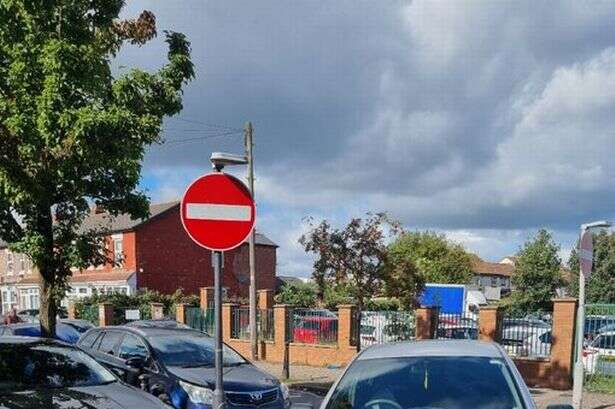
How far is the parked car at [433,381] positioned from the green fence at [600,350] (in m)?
9.77

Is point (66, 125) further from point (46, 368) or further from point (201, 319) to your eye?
point (201, 319)

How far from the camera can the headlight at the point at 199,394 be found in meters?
8.55

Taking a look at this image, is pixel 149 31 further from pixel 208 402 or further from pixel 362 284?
pixel 362 284

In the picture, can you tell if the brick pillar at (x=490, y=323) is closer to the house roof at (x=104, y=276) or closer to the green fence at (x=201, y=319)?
the green fence at (x=201, y=319)

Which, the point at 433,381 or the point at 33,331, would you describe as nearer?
the point at 433,381

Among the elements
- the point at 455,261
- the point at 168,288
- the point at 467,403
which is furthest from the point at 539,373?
the point at 455,261

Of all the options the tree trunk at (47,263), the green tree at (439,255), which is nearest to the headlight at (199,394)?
the tree trunk at (47,263)

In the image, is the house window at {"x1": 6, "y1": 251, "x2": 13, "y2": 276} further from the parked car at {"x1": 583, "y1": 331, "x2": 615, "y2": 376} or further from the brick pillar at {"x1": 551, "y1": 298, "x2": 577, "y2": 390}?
the parked car at {"x1": 583, "y1": 331, "x2": 615, "y2": 376}

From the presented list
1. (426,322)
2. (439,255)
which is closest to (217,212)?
(426,322)

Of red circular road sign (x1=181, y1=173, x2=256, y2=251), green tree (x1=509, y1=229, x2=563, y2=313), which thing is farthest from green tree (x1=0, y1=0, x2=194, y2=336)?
green tree (x1=509, y1=229, x2=563, y2=313)

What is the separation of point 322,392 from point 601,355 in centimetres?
588

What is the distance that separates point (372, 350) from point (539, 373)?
10.5 metres

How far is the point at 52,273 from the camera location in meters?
10.8

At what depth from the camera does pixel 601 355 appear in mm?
13828
